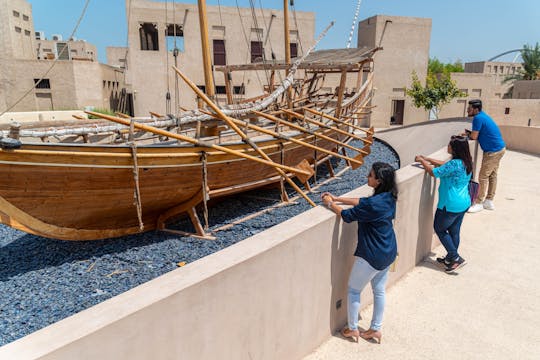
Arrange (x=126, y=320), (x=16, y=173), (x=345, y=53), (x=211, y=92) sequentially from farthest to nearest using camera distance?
(x=345, y=53) < (x=211, y=92) < (x=16, y=173) < (x=126, y=320)

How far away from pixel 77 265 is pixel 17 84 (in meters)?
23.2

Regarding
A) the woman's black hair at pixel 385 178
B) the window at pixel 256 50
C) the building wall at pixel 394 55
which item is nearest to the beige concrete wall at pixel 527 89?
the building wall at pixel 394 55

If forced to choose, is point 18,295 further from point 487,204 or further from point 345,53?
point 345,53

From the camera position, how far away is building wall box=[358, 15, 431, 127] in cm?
2795

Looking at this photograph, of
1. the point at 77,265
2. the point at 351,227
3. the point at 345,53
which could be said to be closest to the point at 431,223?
the point at 351,227

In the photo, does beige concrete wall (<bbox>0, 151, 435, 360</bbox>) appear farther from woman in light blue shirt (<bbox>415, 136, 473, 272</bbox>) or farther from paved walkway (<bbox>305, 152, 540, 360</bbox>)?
woman in light blue shirt (<bbox>415, 136, 473, 272</bbox>)

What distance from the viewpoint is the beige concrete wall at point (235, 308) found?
6.42ft

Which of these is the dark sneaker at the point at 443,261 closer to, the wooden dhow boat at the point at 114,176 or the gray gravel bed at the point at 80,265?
the wooden dhow boat at the point at 114,176

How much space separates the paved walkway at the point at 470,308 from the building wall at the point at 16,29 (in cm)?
2864

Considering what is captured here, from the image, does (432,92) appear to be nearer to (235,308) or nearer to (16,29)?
(235,308)

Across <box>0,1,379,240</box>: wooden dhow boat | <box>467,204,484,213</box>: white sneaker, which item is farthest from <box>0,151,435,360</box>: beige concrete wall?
<box>467,204,484,213</box>: white sneaker

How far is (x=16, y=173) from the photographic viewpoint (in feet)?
14.9

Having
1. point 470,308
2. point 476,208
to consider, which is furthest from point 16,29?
point 470,308

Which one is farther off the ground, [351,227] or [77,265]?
[351,227]
